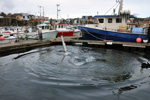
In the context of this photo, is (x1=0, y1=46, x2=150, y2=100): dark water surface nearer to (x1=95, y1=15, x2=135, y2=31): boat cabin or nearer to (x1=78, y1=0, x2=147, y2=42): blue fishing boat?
(x1=78, y1=0, x2=147, y2=42): blue fishing boat

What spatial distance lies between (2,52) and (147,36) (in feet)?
54.0

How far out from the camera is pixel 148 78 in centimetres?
771

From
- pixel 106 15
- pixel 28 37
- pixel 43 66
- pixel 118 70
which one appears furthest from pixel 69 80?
pixel 28 37

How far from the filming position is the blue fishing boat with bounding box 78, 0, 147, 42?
16.5 metres

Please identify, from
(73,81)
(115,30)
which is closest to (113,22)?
(115,30)

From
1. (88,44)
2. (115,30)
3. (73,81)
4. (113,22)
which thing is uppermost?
(113,22)

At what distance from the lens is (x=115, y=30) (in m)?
18.5

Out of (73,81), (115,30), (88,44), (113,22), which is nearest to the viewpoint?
(73,81)

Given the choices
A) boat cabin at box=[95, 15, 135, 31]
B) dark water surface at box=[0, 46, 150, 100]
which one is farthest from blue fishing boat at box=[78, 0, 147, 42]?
dark water surface at box=[0, 46, 150, 100]

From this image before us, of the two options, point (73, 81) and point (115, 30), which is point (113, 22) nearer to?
point (115, 30)

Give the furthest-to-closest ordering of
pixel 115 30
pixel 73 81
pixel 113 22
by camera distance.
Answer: pixel 113 22 < pixel 115 30 < pixel 73 81

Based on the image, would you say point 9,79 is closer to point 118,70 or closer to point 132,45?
point 118,70

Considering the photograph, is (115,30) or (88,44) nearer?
(115,30)

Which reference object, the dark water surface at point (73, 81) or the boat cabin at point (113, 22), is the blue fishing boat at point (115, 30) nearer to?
the boat cabin at point (113, 22)
